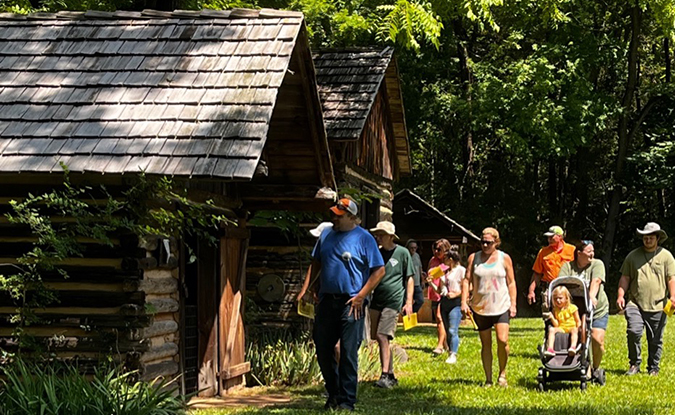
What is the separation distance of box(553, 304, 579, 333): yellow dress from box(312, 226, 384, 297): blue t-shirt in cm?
312

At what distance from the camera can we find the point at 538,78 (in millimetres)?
28844

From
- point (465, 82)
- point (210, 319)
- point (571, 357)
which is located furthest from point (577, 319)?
point (465, 82)

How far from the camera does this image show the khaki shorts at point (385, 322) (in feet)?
42.3

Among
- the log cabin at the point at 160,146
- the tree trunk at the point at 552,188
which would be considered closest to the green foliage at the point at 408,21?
the log cabin at the point at 160,146

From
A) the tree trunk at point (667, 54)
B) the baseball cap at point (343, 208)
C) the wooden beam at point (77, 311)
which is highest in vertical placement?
the tree trunk at point (667, 54)

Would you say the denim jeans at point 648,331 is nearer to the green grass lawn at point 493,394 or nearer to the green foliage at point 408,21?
the green grass lawn at point 493,394

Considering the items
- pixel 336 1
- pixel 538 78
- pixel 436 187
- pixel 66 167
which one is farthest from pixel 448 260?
pixel 436 187

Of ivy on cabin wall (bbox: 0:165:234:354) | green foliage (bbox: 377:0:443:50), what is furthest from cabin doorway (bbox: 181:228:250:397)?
green foliage (bbox: 377:0:443:50)

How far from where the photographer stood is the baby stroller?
1200 cm

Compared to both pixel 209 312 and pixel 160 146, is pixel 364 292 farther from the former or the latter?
pixel 209 312

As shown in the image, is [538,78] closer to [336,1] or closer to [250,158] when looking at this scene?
[336,1]

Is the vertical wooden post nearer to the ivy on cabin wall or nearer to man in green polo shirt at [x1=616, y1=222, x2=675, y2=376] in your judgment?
the ivy on cabin wall

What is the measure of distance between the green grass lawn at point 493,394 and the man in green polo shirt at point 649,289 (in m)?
0.50

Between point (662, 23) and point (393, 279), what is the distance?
16.8 meters
